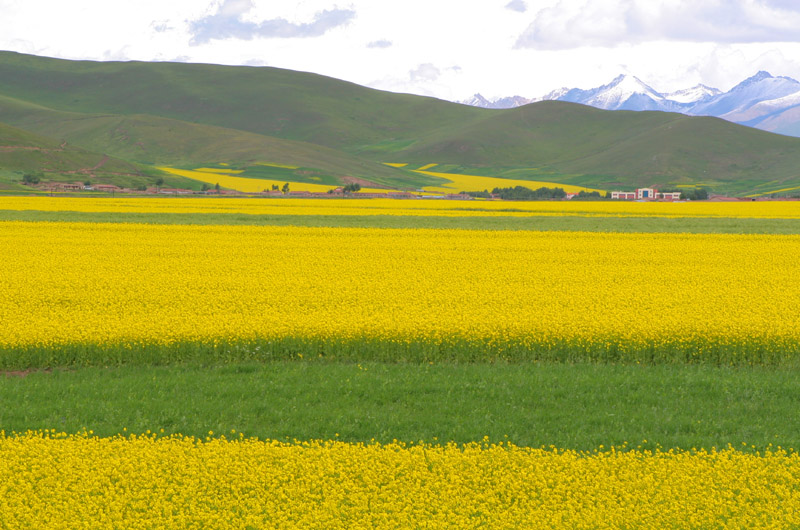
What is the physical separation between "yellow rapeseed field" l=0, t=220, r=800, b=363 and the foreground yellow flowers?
554 centimetres

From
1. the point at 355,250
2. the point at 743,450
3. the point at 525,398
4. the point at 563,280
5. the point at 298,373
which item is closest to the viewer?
the point at 743,450

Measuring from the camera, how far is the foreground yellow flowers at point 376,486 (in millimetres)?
8086

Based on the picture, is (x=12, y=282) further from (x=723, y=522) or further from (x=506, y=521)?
(x=723, y=522)

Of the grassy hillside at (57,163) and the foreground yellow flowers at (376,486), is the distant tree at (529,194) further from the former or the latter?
the foreground yellow flowers at (376,486)

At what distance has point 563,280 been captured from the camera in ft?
78.7

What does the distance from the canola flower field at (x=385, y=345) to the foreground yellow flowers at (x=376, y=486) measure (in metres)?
0.03

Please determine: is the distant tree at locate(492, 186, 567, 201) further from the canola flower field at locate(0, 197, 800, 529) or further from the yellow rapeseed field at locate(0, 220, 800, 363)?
the canola flower field at locate(0, 197, 800, 529)

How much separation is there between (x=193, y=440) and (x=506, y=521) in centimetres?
507

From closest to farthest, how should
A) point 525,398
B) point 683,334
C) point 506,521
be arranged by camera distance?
point 506,521, point 525,398, point 683,334

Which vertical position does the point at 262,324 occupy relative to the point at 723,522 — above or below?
above

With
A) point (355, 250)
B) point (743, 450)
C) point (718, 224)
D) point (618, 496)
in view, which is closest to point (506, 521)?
point (618, 496)

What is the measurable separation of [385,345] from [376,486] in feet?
22.4

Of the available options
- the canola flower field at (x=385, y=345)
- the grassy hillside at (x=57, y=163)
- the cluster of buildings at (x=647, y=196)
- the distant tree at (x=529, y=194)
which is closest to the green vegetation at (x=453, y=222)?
the canola flower field at (x=385, y=345)

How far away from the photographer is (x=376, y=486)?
8.91m
